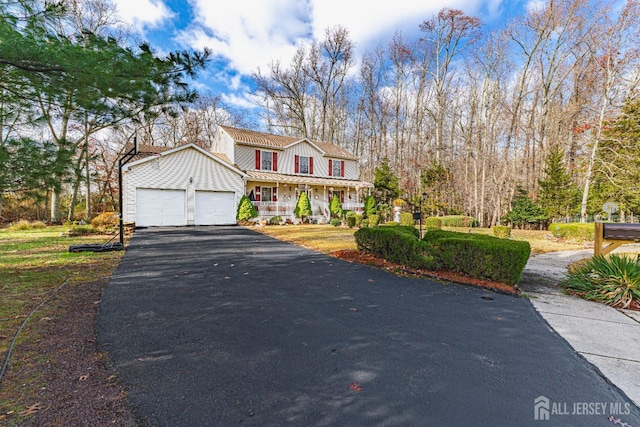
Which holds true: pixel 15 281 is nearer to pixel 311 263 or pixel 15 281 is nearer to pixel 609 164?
pixel 311 263

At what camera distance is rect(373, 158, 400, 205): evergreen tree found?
2228 cm

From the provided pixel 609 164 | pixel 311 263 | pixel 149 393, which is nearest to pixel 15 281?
pixel 149 393

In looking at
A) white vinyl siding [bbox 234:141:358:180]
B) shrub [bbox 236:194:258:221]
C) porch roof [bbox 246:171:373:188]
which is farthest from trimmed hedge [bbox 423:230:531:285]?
white vinyl siding [bbox 234:141:358:180]

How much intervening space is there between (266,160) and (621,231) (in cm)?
1835

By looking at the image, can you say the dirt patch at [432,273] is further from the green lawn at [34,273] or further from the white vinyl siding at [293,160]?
the white vinyl siding at [293,160]

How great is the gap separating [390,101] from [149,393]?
29.2 metres

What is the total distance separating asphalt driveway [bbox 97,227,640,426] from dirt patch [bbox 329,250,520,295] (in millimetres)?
390

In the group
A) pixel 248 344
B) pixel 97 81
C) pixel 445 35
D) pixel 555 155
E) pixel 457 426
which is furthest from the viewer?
pixel 445 35

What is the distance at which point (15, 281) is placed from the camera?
5.25 metres

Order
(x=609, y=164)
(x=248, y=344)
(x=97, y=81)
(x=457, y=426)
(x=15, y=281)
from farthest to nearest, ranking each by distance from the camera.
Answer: (x=609, y=164) → (x=15, y=281) → (x=97, y=81) → (x=248, y=344) → (x=457, y=426)

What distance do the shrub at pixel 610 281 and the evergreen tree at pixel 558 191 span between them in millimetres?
15008

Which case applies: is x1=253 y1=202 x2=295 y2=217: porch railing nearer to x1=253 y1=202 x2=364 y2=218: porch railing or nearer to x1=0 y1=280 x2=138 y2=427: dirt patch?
x1=253 y1=202 x2=364 y2=218: porch railing

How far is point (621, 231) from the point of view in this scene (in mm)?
5574

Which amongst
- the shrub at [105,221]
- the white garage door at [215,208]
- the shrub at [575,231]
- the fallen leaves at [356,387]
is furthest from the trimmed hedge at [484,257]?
the shrub at [105,221]
